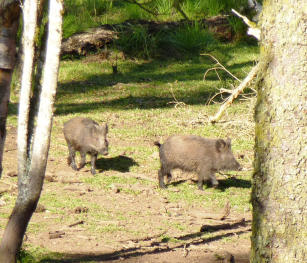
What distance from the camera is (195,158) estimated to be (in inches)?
356

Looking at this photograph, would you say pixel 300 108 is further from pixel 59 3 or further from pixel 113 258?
pixel 113 258

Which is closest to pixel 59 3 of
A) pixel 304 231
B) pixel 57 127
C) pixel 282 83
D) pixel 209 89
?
pixel 282 83

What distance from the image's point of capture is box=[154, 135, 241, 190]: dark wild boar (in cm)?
903

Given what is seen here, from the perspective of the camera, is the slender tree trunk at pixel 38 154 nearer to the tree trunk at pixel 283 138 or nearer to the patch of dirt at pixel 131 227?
the patch of dirt at pixel 131 227

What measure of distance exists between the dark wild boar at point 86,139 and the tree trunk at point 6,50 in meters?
3.77

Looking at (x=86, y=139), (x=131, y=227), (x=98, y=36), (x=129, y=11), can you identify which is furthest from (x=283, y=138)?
(x=129, y=11)

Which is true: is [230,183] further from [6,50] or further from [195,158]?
[6,50]

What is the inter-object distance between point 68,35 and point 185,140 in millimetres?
9820

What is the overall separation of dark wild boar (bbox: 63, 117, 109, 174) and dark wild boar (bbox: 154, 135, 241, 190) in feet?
3.18

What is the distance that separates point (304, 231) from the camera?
3604 millimetres

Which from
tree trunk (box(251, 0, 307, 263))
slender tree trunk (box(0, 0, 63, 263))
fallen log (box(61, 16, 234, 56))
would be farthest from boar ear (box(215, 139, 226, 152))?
fallen log (box(61, 16, 234, 56))

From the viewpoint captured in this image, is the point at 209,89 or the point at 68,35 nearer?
the point at 209,89

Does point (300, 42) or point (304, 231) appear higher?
point (300, 42)

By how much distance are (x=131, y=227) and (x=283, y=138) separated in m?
3.78
